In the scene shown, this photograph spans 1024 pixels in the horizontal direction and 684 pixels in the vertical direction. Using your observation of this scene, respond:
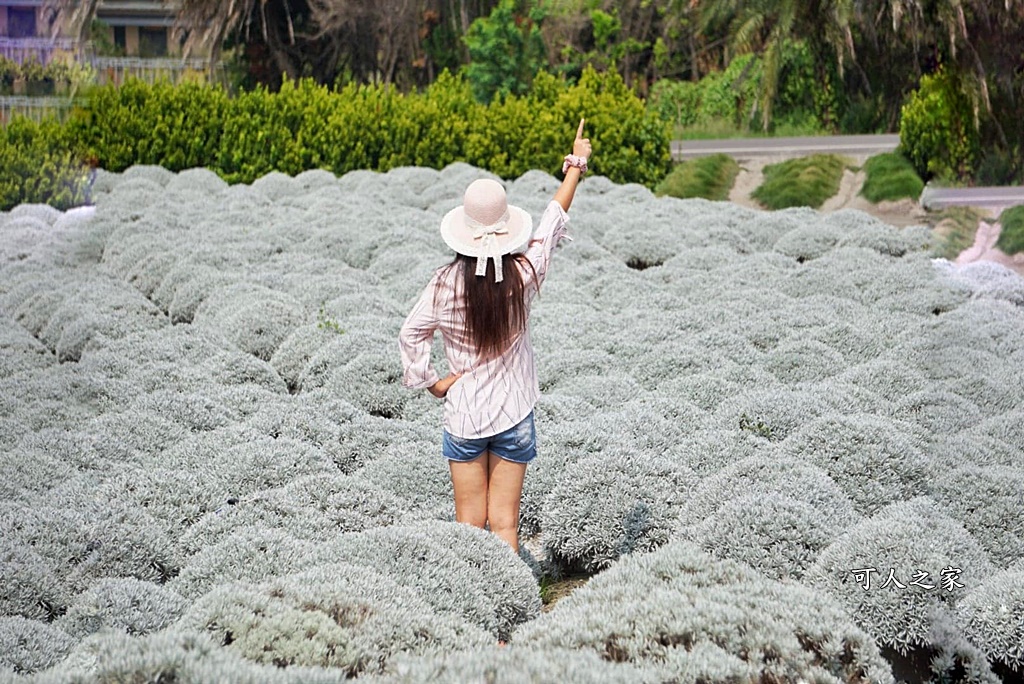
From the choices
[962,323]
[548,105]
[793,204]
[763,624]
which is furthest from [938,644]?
[548,105]

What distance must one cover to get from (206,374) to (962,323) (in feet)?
14.5

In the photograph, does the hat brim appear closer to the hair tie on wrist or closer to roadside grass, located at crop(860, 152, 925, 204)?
the hair tie on wrist

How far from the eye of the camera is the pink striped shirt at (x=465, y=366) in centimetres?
372

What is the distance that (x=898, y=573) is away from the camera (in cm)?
350

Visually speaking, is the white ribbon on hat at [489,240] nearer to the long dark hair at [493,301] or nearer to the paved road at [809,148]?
the long dark hair at [493,301]

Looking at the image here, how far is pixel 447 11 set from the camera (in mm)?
24344

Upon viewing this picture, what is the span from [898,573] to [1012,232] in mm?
6321

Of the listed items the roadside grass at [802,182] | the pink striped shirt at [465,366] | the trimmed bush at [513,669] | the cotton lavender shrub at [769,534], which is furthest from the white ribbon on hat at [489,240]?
the roadside grass at [802,182]

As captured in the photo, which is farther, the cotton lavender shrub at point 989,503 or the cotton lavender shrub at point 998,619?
the cotton lavender shrub at point 989,503

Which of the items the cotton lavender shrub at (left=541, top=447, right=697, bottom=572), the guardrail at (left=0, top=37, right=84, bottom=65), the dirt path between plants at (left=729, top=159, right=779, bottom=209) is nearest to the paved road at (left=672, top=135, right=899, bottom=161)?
the dirt path between plants at (left=729, top=159, right=779, bottom=209)

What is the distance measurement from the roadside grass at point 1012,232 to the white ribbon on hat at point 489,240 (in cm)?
648

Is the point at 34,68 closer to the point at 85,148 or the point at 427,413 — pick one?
the point at 85,148

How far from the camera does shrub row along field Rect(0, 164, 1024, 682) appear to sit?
2877mm

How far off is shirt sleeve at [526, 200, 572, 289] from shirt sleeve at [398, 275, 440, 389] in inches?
13.7
